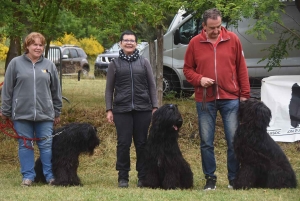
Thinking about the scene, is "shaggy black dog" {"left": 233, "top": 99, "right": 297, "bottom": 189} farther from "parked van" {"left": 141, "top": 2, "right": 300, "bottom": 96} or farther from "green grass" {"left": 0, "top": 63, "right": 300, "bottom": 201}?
"parked van" {"left": 141, "top": 2, "right": 300, "bottom": 96}

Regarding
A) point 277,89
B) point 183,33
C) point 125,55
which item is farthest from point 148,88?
point 183,33

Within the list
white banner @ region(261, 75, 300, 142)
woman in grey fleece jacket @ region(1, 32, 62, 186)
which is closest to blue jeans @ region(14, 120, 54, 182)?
woman in grey fleece jacket @ region(1, 32, 62, 186)

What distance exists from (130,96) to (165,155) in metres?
0.81

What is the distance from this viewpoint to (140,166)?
725cm

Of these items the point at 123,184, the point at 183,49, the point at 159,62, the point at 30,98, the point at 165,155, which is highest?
the point at 183,49

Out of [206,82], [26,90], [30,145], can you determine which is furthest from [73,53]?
[206,82]

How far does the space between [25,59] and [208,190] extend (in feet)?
8.84

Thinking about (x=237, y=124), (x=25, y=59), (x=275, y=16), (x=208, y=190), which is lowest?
(x=208, y=190)

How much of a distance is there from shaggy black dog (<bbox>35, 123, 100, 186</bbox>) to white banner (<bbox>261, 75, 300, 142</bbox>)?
13.7 ft

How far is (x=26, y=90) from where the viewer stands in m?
7.09

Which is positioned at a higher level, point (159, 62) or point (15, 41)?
point (15, 41)

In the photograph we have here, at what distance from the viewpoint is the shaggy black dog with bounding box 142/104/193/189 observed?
6891 millimetres

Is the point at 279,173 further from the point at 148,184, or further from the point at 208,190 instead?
the point at 148,184

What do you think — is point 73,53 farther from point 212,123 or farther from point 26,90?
point 212,123
